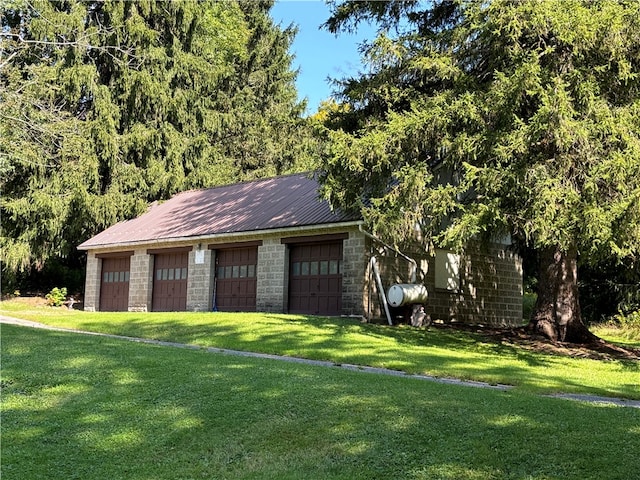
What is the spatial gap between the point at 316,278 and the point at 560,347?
23.9ft

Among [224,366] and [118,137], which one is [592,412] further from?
[118,137]

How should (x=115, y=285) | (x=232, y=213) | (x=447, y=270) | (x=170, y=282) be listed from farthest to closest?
1. (x=115, y=285)
2. (x=170, y=282)
3. (x=232, y=213)
4. (x=447, y=270)

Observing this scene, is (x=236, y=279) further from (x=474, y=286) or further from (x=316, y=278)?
(x=474, y=286)

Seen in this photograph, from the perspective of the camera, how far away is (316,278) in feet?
64.3

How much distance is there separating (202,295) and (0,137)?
319 inches

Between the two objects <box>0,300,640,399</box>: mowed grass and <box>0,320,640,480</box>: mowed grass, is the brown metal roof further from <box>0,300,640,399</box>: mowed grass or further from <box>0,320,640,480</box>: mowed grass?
<box>0,320,640,480</box>: mowed grass

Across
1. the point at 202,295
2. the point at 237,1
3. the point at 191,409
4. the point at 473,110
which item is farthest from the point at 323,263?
the point at 237,1

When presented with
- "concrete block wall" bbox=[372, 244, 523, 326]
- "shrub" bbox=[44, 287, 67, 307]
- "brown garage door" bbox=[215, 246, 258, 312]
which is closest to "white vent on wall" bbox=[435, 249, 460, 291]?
A: "concrete block wall" bbox=[372, 244, 523, 326]

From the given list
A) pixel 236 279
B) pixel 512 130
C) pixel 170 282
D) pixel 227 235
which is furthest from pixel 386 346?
pixel 170 282

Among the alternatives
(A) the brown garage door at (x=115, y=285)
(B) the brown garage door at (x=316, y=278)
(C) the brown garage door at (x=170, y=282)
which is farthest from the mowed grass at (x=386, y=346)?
(A) the brown garage door at (x=115, y=285)

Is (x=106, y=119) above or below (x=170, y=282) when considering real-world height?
above

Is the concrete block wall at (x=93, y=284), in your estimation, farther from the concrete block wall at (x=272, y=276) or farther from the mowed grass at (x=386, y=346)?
the concrete block wall at (x=272, y=276)

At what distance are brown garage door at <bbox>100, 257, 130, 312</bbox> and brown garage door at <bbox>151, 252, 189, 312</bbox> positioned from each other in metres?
1.92

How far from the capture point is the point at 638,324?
20734 millimetres
